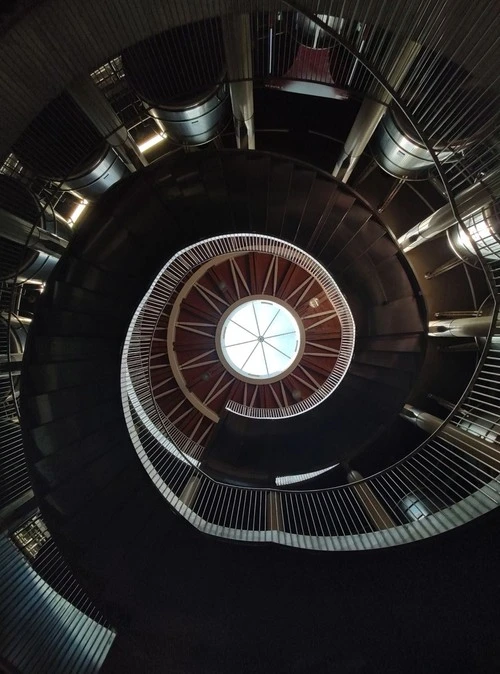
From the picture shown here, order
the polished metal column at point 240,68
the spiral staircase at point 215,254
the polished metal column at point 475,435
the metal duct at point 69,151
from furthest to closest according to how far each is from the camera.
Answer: the polished metal column at point 475,435, the metal duct at point 69,151, the polished metal column at point 240,68, the spiral staircase at point 215,254

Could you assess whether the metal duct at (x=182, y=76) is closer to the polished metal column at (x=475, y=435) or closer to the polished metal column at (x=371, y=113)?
the polished metal column at (x=371, y=113)

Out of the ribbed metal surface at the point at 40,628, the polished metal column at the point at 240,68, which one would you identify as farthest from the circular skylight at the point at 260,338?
the ribbed metal surface at the point at 40,628

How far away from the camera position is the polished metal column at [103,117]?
15.8 feet

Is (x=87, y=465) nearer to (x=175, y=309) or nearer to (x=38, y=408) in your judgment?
(x=38, y=408)

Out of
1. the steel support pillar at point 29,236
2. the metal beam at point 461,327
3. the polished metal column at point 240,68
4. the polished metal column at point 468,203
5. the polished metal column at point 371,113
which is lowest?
the metal beam at point 461,327

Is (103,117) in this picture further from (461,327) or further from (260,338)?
(260,338)

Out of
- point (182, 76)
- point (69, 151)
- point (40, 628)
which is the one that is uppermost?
point (182, 76)

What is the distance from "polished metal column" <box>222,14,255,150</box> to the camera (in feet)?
14.8

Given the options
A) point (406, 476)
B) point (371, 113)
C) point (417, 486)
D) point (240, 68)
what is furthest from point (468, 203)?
point (417, 486)

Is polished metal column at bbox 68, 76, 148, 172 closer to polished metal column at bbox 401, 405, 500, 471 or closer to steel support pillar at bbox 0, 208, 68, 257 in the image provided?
steel support pillar at bbox 0, 208, 68, 257

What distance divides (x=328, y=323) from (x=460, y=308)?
3.93 meters

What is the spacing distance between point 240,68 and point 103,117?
6.66 feet

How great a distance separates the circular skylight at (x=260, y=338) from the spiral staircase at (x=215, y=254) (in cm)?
367

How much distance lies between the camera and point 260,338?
13.0 m
